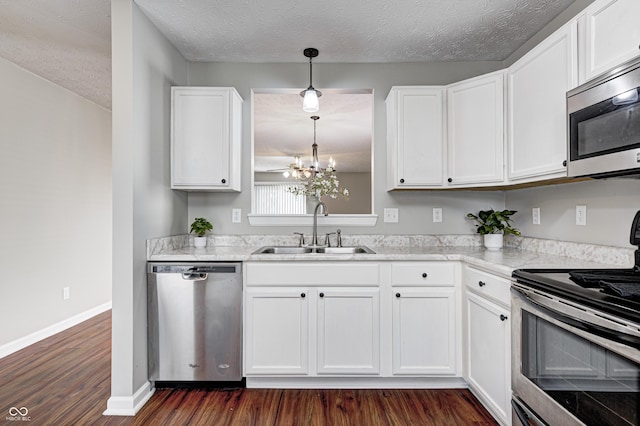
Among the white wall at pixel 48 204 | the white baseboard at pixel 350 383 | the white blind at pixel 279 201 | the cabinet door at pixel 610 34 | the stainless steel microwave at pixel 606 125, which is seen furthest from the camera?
the white blind at pixel 279 201

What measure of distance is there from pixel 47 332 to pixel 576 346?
4.05 m

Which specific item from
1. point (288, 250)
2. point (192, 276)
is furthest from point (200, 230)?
point (288, 250)

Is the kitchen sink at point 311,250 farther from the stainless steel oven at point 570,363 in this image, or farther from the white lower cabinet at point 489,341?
the stainless steel oven at point 570,363

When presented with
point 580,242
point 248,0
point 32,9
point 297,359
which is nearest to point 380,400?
point 297,359

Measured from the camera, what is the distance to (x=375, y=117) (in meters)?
2.92

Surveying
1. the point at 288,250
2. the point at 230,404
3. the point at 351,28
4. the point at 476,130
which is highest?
the point at 351,28

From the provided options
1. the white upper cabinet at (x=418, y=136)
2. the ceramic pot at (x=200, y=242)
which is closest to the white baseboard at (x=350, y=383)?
the ceramic pot at (x=200, y=242)

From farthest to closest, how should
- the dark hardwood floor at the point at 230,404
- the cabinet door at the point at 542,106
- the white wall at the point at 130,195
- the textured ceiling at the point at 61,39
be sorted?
the textured ceiling at the point at 61,39
the white wall at the point at 130,195
the dark hardwood floor at the point at 230,404
the cabinet door at the point at 542,106

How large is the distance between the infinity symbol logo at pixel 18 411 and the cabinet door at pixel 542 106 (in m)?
3.20

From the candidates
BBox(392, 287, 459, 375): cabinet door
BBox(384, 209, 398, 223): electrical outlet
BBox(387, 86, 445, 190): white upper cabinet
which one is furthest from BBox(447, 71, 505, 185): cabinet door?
BBox(392, 287, 459, 375): cabinet door

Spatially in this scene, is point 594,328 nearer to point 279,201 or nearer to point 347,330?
point 347,330

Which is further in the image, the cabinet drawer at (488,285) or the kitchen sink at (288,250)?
the kitchen sink at (288,250)

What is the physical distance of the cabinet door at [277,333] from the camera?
2297mm

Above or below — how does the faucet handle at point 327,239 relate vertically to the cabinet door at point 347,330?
above
